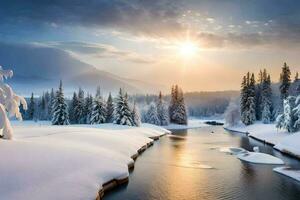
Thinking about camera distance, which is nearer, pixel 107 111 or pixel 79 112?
pixel 107 111

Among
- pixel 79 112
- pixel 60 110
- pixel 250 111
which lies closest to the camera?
pixel 60 110

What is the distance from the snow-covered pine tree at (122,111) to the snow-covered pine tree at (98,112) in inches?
330

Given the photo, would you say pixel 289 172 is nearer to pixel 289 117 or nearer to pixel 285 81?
pixel 289 117

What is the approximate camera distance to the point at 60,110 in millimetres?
85750

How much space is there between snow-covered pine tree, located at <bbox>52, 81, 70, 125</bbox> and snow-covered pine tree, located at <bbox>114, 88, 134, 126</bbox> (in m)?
13.8

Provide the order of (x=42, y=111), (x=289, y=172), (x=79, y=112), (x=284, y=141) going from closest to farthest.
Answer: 1. (x=289, y=172)
2. (x=284, y=141)
3. (x=79, y=112)
4. (x=42, y=111)

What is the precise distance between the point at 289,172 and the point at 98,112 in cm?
6095

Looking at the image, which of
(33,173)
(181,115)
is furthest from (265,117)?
(33,173)

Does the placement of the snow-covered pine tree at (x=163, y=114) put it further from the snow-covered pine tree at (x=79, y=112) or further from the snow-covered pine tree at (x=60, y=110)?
the snow-covered pine tree at (x=60, y=110)

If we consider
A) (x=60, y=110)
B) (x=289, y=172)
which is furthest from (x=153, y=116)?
(x=289, y=172)

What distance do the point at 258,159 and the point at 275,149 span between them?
16.0m

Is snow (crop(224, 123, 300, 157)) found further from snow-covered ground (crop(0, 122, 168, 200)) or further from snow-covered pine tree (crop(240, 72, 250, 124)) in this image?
snow-covered ground (crop(0, 122, 168, 200))

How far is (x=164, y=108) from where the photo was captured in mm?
121062

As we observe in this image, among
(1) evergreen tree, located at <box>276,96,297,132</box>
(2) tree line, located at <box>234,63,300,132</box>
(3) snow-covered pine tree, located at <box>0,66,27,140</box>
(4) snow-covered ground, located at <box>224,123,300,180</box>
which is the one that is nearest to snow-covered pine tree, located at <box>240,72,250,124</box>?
(2) tree line, located at <box>234,63,300,132</box>
